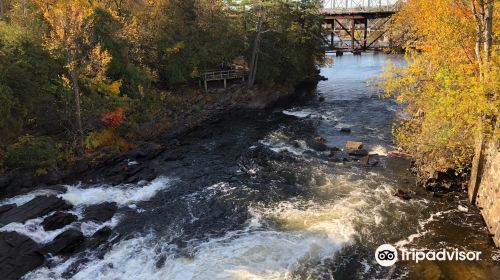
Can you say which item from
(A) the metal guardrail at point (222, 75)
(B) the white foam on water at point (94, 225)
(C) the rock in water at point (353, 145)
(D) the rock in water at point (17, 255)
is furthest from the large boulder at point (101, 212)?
(A) the metal guardrail at point (222, 75)

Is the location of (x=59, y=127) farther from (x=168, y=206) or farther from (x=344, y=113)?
(x=344, y=113)

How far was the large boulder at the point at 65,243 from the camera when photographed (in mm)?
16859

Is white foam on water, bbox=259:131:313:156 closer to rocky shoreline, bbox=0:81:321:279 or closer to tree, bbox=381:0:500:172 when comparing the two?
rocky shoreline, bbox=0:81:321:279

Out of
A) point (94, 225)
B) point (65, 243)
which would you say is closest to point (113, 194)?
point (94, 225)

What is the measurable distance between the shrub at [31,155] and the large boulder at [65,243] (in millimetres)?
8186

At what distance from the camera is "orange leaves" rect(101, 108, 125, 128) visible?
29062 mm

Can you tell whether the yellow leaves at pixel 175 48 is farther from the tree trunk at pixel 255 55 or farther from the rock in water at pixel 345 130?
the rock in water at pixel 345 130

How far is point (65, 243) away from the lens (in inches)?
675

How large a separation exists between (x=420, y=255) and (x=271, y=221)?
22.3ft

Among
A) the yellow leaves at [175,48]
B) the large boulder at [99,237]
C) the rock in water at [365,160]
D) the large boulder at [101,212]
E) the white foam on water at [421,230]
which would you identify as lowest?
the white foam on water at [421,230]

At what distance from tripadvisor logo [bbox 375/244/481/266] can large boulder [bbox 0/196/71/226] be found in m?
16.0

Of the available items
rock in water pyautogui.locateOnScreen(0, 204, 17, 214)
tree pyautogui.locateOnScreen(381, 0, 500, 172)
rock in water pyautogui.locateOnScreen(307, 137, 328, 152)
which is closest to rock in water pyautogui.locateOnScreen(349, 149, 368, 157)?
rock in water pyautogui.locateOnScreen(307, 137, 328, 152)

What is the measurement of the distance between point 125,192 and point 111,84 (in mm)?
13151

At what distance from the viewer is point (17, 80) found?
2422 centimetres
